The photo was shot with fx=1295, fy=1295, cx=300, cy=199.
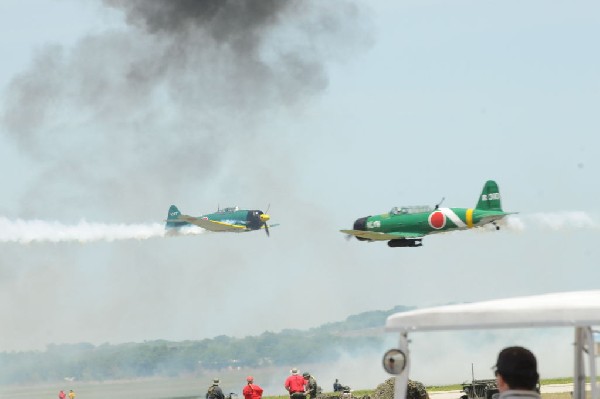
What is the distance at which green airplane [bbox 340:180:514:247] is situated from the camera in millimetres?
86438

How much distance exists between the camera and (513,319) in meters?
9.52

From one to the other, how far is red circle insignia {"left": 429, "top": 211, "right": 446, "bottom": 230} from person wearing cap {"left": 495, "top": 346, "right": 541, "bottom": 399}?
7724 cm

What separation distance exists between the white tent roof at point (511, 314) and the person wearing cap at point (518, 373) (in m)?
0.21

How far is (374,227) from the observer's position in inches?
3585

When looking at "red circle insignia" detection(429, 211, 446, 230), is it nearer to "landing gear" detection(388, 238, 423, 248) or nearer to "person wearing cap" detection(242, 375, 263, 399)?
"landing gear" detection(388, 238, 423, 248)

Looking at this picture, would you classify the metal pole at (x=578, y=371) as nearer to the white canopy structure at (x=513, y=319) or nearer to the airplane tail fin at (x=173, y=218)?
the white canopy structure at (x=513, y=319)

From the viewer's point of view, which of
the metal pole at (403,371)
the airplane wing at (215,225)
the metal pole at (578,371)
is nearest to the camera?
the metal pole at (403,371)

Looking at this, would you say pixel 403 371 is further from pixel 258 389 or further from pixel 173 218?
pixel 173 218

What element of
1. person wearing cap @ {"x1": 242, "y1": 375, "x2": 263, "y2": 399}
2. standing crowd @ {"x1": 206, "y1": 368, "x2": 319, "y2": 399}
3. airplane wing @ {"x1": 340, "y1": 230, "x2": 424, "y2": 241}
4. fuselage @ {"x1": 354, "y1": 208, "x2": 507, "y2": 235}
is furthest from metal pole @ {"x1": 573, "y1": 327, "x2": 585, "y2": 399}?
airplane wing @ {"x1": 340, "y1": 230, "x2": 424, "y2": 241}

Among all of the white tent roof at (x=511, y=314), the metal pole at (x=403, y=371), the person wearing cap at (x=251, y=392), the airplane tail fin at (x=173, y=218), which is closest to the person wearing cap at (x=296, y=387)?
the person wearing cap at (x=251, y=392)

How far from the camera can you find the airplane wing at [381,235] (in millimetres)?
87938

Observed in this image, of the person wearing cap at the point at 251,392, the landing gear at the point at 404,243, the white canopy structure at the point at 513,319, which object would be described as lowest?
the white canopy structure at the point at 513,319

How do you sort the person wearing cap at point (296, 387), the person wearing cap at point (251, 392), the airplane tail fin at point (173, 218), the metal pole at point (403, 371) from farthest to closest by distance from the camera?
the airplane tail fin at point (173, 218) → the person wearing cap at point (296, 387) → the person wearing cap at point (251, 392) → the metal pole at point (403, 371)

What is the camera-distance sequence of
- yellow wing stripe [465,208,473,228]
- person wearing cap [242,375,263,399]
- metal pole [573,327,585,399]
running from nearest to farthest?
metal pole [573,327,585,399] → person wearing cap [242,375,263,399] → yellow wing stripe [465,208,473,228]
